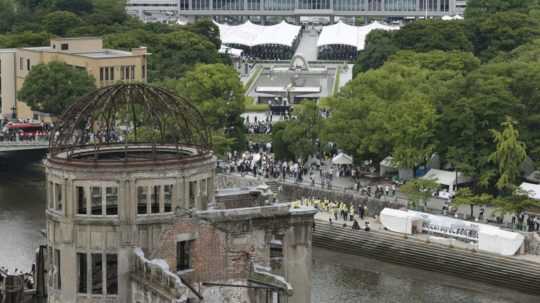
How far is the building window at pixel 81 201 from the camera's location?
43.7 meters

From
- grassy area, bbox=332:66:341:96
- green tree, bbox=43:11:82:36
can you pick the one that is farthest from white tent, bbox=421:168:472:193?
green tree, bbox=43:11:82:36

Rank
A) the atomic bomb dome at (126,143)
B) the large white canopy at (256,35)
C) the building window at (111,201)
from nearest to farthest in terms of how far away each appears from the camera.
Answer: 1. the building window at (111,201)
2. the atomic bomb dome at (126,143)
3. the large white canopy at (256,35)

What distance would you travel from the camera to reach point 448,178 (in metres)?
87.5

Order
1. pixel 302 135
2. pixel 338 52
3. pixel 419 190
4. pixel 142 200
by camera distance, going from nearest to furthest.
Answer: pixel 142 200 < pixel 419 190 < pixel 302 135 < pixel 338 52

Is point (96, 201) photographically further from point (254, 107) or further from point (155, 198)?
point (254, 107)

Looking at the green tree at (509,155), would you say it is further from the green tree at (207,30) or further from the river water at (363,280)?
the green tree at (207,30)

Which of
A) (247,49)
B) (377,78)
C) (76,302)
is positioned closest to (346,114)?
(377,78)

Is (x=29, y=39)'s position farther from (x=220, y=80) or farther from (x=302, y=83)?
(x=220, y=80)

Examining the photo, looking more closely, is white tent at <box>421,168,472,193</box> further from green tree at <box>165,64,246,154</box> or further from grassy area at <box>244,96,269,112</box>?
grassy area at <box>244,96,269,112</box>

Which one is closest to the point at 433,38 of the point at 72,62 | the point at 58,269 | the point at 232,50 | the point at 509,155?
the point at 232,50

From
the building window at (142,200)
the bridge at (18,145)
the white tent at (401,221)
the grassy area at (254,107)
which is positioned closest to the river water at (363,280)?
the white tent at (401,221)

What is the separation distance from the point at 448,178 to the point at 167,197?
4600 centimetres

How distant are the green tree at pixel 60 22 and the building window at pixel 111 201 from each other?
382 feet

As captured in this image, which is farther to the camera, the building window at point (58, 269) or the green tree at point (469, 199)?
the green tree at point (469, 199)
